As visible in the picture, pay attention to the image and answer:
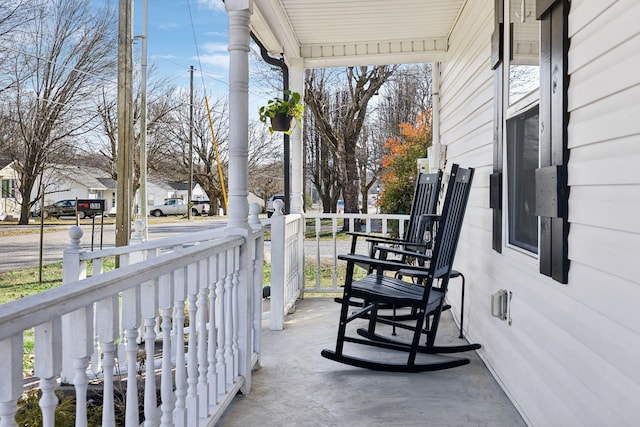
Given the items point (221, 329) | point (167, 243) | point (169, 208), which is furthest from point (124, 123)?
point (169, 208)

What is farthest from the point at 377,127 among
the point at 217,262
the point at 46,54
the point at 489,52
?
the point at 217,262

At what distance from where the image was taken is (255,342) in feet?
9.48

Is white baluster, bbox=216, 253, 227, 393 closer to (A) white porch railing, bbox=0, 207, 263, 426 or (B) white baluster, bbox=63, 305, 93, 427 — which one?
(A) white porch railing, bbox=0, 207, 263, 426

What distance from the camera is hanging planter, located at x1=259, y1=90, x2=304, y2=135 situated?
437cm

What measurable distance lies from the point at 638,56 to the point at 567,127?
50 centimetres

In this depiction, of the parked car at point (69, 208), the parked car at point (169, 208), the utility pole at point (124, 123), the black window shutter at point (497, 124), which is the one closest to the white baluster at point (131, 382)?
the black window shutter at point (497, 124)

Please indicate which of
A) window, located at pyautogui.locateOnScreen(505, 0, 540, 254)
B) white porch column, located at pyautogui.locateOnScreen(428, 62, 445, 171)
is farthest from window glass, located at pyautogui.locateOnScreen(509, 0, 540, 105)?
white porch column, located at pyautogui.locateOnScreen(428, 62, 445, 171)

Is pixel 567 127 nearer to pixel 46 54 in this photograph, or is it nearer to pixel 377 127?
pixel 46 54

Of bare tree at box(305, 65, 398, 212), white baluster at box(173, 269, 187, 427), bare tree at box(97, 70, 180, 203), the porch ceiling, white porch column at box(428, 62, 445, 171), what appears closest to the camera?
white baluster at box(173, 269, 187, 427)

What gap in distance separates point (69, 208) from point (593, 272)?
283 inches

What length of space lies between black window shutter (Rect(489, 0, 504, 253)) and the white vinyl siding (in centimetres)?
28

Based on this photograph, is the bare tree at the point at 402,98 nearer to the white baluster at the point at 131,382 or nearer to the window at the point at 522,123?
the window at the point at 522,123

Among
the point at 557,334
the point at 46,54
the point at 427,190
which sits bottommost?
the point at 557,334

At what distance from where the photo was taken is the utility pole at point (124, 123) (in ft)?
18.5
